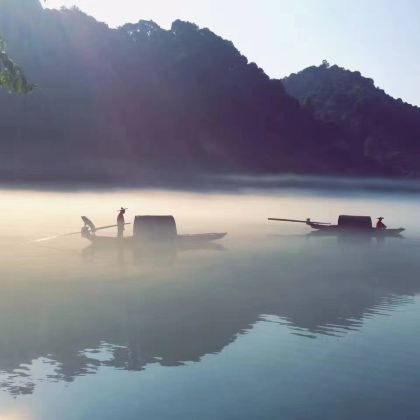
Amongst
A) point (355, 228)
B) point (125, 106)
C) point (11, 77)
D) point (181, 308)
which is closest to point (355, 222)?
point (355, 228)

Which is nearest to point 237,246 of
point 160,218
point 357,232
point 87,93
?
point 160,218

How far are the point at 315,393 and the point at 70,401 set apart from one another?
4886mm

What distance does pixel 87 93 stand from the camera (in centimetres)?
15625

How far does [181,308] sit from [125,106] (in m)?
149

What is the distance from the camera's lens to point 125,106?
16562cm

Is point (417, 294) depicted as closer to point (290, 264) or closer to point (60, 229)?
point (290, 264)

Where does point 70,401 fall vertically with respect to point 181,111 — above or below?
below

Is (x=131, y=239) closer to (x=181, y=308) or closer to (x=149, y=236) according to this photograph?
(x=149, y=236)

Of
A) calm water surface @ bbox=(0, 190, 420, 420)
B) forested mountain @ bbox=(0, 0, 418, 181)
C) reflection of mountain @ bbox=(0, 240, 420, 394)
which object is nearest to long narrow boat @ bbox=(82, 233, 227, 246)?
calm water surface @ bbox=(0, 190, 420, 420)

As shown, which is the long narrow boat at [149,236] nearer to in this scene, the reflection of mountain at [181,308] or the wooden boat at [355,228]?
the reflection of mountain at [181,308]

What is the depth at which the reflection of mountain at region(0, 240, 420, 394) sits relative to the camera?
51.8 ft

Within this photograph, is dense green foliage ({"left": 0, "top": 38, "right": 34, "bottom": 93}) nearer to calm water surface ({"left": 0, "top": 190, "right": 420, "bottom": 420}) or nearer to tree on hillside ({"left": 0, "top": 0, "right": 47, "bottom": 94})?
tree on hillside ({"left": 0, "top": 0, "right": 47, "bottom": 94})

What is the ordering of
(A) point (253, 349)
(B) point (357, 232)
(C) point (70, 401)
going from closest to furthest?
1. (C) point (70, 401)
2. (A) point (253, 349)
3. (B) point (357, 232)

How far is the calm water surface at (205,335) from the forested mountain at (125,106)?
399ft
